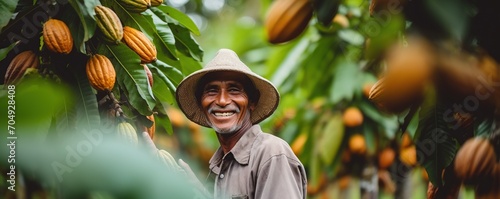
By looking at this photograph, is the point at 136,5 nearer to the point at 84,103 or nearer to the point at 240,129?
the point at 84,103

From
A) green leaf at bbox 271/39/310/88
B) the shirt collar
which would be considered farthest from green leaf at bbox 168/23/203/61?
green leaf at bbox 271/39/310/88

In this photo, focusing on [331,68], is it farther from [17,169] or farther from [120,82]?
[17,169]

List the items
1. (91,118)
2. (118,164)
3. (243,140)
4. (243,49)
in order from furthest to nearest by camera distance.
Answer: (243,49)
(243,140)
(91,118)
(118,164)

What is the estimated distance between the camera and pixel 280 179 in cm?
174

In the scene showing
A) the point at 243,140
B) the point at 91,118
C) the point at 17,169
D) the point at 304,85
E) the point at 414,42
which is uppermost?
the point at 414,42

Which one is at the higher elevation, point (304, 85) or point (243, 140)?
point (243, 140)

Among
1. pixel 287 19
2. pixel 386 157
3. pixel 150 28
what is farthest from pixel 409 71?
pixel 386 157

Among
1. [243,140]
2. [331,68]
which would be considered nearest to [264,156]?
[243,140]

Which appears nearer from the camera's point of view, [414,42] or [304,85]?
[414,42]

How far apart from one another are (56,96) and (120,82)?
1.37m

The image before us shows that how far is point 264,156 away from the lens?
183cm

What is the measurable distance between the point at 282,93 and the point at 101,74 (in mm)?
1874

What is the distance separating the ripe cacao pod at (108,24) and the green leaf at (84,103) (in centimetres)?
14

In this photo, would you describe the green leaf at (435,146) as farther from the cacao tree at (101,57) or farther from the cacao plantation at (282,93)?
the cacao tree at (101,57)
